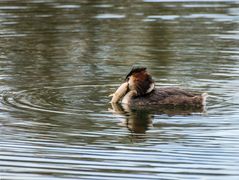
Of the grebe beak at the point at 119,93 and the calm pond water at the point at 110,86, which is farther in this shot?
the grebe beak at the point at 119,93

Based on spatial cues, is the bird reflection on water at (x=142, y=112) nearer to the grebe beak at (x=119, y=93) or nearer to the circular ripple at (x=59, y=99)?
the grebe beak at (x=119, y=93)

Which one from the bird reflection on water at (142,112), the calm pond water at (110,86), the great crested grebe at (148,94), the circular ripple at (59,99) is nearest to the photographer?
the calm pond water at (110,86)

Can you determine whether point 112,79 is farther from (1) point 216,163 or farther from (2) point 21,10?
(2) point 21,10

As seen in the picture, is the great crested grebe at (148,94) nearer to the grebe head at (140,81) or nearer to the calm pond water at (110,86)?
the grebe head at (140,81)

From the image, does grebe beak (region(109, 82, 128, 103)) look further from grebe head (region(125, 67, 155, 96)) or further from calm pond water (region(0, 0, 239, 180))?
calm pond water (region(0, 0, 239, 180))

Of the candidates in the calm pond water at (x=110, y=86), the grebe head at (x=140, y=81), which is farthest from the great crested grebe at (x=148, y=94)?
the calm pond water at (x=110, y=86)

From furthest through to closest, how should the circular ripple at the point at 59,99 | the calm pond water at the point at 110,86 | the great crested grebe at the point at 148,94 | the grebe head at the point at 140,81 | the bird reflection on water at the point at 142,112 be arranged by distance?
the grebe head at the point at 140,81 → the great crested grebe at the point at 148,94 → the circular ripple at the point at 59,99 → the bird reflection on water at the point at 142,112 → the calm pond water at the point at 110,86

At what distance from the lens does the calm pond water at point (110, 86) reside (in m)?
10.3

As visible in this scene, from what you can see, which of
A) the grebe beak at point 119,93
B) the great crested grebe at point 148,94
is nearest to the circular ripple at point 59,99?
the grebe beak at point 119,93

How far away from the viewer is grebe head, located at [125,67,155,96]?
13867 mm

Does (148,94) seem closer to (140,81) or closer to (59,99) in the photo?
(140,81)

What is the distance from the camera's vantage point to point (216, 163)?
400 inches

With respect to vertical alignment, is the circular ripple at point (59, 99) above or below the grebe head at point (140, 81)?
below

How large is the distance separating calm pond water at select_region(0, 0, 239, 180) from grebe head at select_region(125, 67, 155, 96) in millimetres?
572
